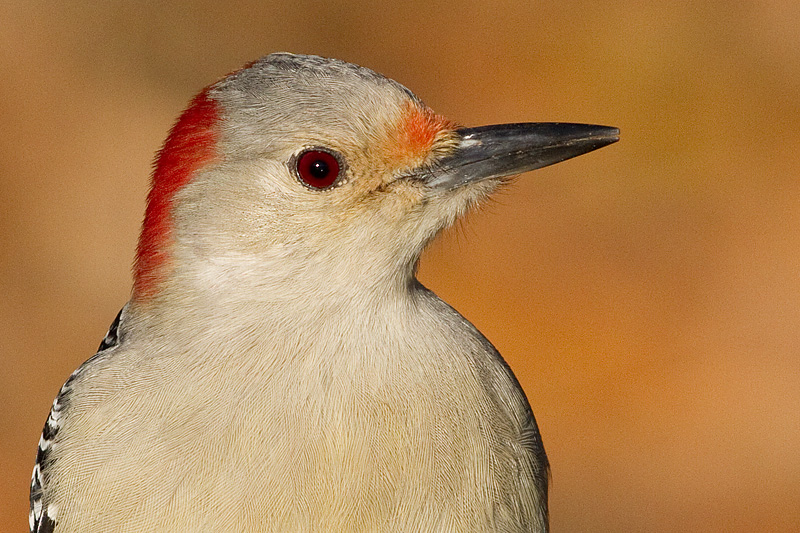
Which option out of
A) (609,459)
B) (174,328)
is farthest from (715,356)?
(174,328)

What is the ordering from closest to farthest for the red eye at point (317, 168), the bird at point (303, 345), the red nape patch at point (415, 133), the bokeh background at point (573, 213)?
the bird at point (303, 345)
the red eye at point (317, 168)
the red nape patch at point (415, 133)
the bokeh background at point (573, 213)

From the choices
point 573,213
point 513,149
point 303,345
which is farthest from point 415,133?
point 573,213

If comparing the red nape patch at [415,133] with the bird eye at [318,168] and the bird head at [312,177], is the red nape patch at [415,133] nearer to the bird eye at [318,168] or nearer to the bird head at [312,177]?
the bird head at [312,177]

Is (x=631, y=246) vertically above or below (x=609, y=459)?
above

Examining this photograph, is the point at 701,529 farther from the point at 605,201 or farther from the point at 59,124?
the point at 59,124

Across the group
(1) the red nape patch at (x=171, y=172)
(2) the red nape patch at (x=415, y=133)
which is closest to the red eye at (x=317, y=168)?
(2) the red nape patch at (x=415, y=133)


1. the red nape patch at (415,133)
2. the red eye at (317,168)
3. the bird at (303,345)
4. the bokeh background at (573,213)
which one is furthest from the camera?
the bokeh background at (573,213)
